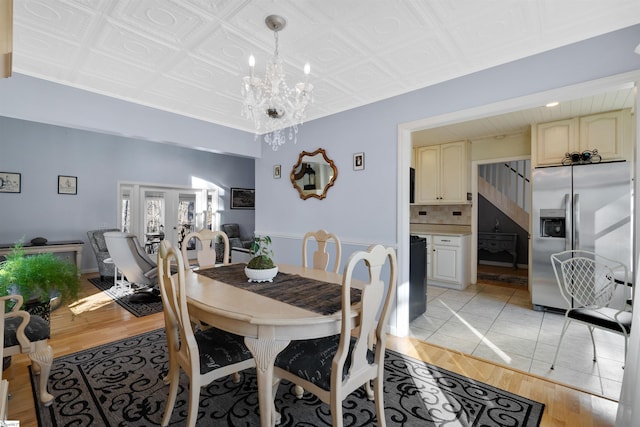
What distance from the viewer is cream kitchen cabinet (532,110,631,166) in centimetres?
343

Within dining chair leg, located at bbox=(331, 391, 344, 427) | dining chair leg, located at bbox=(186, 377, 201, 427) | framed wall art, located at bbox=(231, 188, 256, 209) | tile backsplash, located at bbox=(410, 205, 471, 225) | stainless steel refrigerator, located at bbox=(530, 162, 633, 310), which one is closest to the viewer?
dining chair leg, located at bbox=(331, 391, 344, 427)

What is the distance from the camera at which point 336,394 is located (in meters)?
1.36

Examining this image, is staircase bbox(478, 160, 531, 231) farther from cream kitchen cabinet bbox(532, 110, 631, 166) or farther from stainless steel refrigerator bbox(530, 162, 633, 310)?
stainless steel refrigerator bbox(530, 162, 633, 310)

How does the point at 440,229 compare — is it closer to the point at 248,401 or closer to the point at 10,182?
the point at 248,401

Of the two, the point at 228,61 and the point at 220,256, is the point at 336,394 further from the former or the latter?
the point at 220,256

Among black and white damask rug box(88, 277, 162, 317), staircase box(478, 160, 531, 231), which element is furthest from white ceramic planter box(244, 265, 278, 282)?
staircase box(478, 160, 531, 231)

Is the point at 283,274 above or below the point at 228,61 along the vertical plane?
below

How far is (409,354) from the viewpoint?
2.58m

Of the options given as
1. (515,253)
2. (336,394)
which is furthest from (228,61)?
(515,253)

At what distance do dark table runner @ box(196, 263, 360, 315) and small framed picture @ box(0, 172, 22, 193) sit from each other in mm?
4929

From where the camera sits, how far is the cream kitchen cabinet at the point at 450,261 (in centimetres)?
465

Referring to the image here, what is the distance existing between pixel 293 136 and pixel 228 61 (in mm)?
1761

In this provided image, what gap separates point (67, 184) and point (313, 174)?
16.0 ft

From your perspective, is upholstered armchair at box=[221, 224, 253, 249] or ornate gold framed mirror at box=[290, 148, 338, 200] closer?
ornate gold framed mirror at box=[290, 148, 338, 200]
